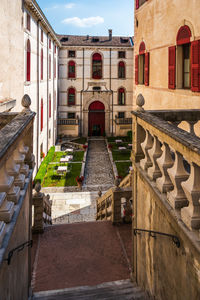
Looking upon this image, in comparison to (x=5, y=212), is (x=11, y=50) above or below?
above

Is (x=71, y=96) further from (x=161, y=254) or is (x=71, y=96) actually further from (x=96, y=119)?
(x=161, y=254)

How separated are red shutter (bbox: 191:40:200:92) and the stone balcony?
1.97 metres

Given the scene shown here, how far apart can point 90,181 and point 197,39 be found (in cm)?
1446

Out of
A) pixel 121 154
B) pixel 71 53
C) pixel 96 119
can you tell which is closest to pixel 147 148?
pixel 121 154

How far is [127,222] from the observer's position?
387 inches

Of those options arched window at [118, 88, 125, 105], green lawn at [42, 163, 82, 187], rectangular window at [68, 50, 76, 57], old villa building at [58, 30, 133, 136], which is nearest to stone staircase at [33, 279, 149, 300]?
green lawn at [42, 163, 82, 187]

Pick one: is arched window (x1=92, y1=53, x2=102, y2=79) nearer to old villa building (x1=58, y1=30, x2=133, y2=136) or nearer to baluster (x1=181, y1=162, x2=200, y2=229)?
old villa building (x1=58, y1=30, x2=133, y2=136)

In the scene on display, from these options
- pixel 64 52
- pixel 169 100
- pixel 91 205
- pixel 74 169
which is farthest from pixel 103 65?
pixel 169 100

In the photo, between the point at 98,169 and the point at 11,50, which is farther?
the point at 98,169

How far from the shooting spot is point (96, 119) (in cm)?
3641

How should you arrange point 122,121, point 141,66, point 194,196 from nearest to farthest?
1. point 194,196
2. point 141,66
3. point 122,121

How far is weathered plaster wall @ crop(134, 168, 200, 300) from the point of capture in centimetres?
315

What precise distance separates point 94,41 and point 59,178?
21.9 meters

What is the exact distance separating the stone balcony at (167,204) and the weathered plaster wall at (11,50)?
8.21m
